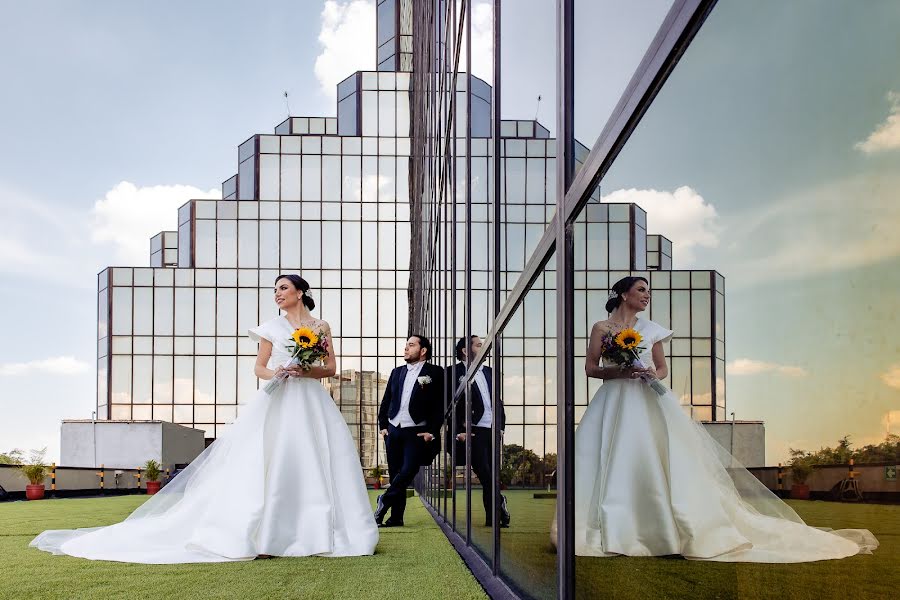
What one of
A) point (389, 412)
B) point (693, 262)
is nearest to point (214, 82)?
point (389, 412)

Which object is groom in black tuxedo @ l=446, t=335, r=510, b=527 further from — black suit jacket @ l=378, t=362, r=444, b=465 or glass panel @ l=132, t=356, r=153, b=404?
glass panel @ l=132, t=356, r=153, b=404

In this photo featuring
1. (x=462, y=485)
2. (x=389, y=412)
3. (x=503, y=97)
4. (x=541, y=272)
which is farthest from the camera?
(x=389, y=412)

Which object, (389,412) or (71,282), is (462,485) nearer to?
(389,412)

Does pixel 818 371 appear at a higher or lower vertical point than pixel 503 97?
lower

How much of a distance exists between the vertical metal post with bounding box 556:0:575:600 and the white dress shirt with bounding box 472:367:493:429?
256cm

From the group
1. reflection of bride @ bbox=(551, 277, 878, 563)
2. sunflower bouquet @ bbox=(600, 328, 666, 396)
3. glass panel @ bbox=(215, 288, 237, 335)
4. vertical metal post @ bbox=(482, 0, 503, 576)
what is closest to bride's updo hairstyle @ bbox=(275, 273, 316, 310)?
vertical metal post @ bbox=(482, 0, 503, 576)

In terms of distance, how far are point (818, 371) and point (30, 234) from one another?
44.8m

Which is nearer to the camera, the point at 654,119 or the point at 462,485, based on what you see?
the point at 654,119

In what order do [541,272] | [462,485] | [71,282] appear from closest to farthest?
[541,272] → [462,485] → [71,282]

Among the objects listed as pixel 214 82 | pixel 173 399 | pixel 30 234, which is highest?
pixel 214 82

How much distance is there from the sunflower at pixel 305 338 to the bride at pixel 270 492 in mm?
109

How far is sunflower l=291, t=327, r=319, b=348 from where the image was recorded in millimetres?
5762

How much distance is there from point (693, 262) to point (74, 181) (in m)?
43.2

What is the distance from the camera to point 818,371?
2.40 feet
